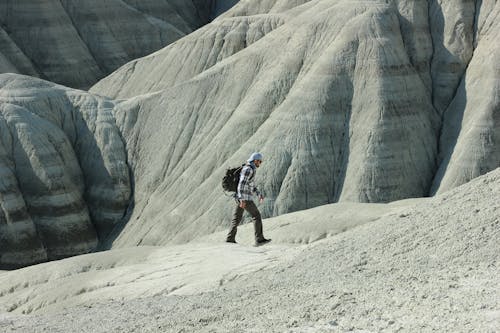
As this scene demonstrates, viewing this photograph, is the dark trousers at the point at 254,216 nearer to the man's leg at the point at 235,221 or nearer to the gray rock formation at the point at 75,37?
the man's leg at the point at 235,221

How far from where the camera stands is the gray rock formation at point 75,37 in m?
58.7

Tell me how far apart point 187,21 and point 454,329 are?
63.1 meters

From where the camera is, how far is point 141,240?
1393 inches

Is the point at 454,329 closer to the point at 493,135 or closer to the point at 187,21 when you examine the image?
the point at 493,135

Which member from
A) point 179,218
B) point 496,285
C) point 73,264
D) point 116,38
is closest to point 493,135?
point 179,218

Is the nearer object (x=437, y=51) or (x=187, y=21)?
(x=437, y=51)

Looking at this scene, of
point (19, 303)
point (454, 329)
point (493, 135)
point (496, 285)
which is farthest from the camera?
point (493, 135)

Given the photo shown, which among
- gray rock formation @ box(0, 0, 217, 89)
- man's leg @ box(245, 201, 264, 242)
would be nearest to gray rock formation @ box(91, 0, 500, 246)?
man's leg @ box(245, 201, 264, 242)

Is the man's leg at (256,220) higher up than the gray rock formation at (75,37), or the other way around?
the gray rock formation at (75,37)

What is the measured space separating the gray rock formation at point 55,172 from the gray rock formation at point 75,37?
53.6 feet

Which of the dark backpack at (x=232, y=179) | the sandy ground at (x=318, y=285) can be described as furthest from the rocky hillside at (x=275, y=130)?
the dark backpack at (x=232, y=179)

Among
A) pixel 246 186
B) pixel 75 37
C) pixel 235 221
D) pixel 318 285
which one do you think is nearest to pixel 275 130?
pixel 235 221

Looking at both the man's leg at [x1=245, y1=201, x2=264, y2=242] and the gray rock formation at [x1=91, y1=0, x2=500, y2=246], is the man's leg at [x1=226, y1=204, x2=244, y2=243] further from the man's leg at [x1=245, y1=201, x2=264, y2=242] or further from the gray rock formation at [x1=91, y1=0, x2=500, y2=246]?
the gray rock formation at [x1=91, y1=0, x2=500, y2=246]

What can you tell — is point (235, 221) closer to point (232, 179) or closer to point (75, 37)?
point (232, 179)
